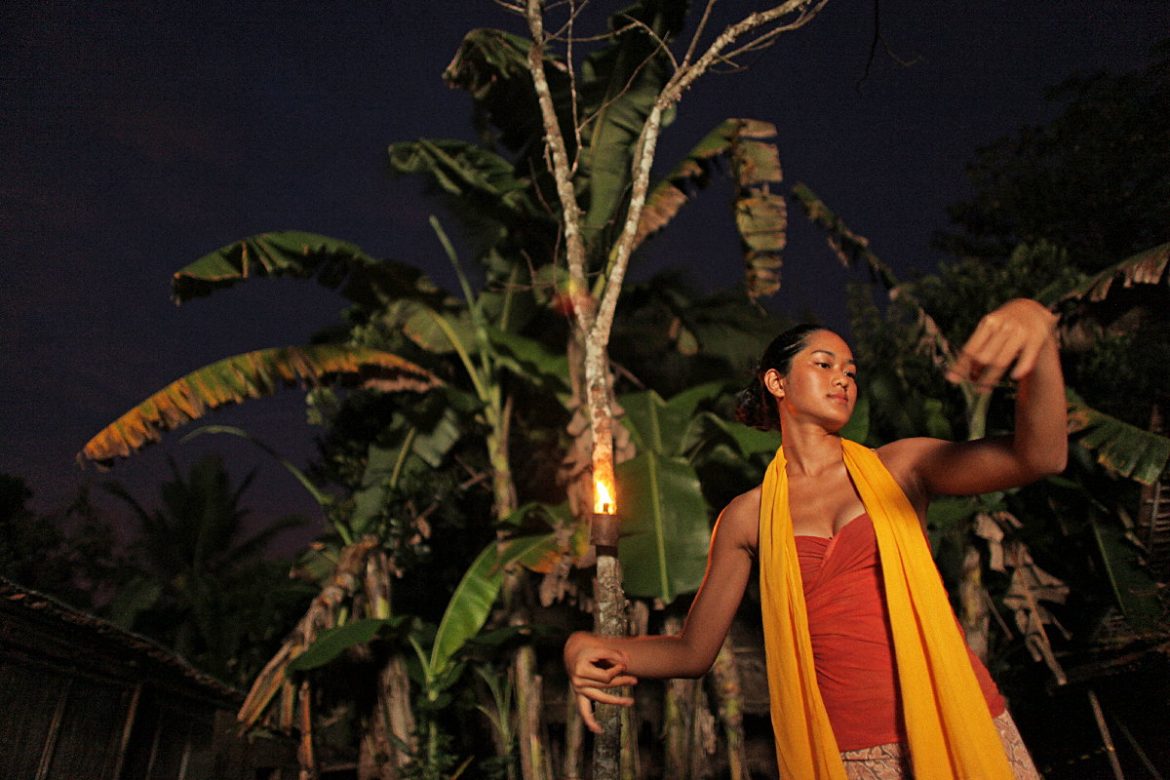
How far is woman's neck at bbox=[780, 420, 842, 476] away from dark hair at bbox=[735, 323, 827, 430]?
18 centimetres

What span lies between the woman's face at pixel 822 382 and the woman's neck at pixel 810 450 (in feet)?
0.11

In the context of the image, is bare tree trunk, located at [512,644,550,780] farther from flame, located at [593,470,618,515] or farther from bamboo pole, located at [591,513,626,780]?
flame, located at [593,470,618,515]

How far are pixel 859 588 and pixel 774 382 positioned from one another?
65cm

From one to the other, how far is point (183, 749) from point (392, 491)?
11.9 feet

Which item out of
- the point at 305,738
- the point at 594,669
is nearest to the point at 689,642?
the point at 594,669

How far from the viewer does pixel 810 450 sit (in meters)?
2.07

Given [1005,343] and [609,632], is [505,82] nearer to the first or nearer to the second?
[609,632]

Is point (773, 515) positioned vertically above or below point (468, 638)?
below

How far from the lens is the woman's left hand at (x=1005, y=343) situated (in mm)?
1399

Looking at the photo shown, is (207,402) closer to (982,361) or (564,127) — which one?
(564,127)

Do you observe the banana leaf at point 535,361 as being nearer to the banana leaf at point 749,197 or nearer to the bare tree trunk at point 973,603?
the banana leaf at point 749,197

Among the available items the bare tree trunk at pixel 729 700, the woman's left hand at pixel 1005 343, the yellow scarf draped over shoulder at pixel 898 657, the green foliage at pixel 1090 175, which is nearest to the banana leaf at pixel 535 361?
the bare tree trunk at pixel 729 700

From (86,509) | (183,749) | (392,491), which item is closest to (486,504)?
(392,491)

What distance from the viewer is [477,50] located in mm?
8023
